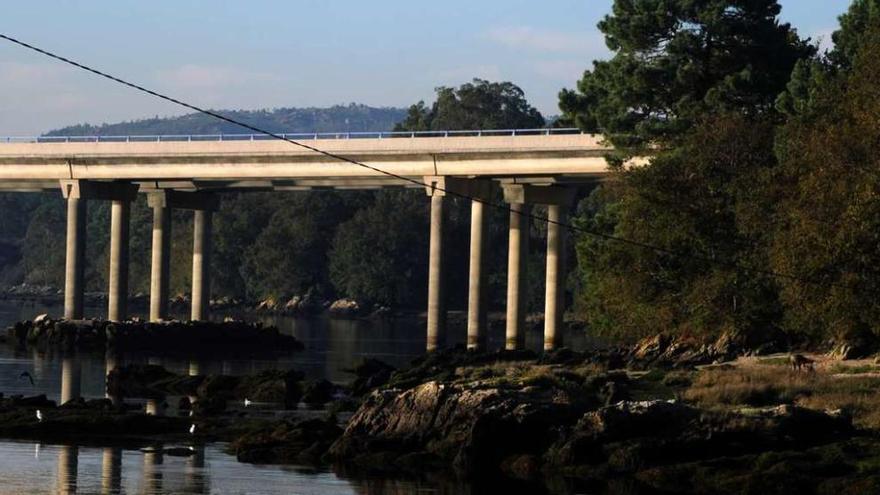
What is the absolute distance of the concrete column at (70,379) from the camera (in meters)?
69.3

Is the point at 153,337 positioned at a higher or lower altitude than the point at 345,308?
lower

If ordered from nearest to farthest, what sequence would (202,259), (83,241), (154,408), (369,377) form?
(154,408)
(369,377)
(83,241)
(202,259)

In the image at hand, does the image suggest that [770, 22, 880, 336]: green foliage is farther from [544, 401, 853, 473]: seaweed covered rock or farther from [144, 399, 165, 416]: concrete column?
[144, 399, 165, 416]: concrete column

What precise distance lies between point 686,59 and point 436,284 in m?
23.2

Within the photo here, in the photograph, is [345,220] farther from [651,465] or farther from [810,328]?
[651,465]

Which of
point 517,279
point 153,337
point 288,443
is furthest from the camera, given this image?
point 153,337

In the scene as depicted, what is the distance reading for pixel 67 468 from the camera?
44.8 m

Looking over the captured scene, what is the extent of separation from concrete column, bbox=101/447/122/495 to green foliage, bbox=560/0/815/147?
42800 mm

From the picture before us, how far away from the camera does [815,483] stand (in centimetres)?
4141

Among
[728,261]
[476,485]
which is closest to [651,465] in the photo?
[476,485]

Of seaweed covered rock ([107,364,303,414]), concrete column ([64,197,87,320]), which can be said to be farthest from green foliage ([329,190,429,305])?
seaweed covered rock ([107,364,303,414])

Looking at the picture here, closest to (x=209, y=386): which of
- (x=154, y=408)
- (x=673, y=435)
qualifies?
(x=154, y=408)

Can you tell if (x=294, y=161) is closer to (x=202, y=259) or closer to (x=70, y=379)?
(x=202, y=259)

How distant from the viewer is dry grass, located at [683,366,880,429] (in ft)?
166
